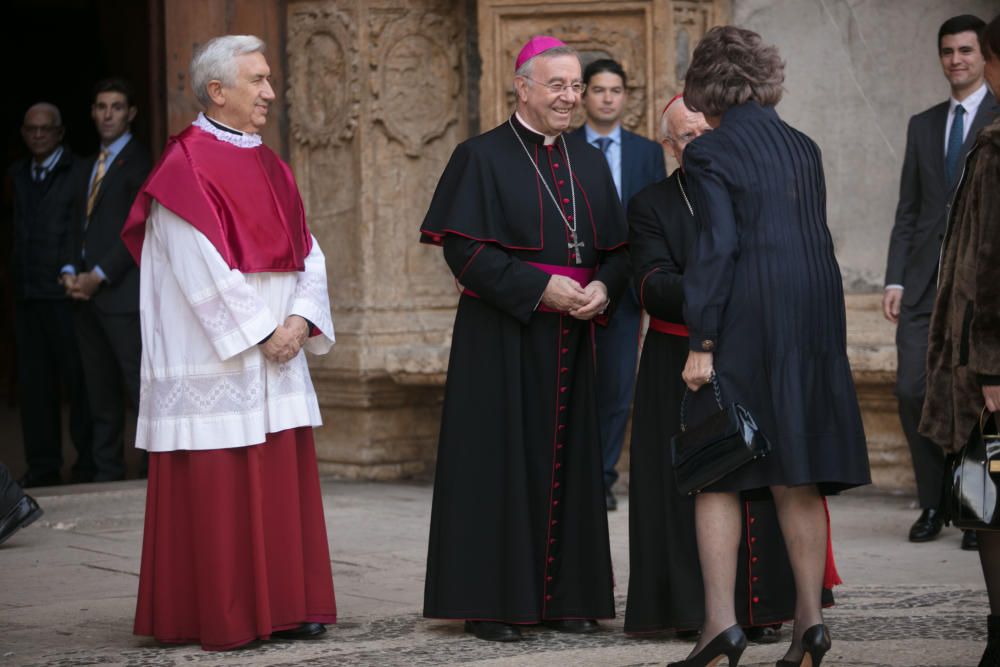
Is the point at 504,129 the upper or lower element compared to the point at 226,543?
upper

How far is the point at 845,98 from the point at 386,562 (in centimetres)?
360

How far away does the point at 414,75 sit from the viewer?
8938mm

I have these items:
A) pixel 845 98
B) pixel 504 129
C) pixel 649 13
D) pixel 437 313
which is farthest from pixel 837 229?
pixel 504 129

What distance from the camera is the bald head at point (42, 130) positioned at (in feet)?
31.6

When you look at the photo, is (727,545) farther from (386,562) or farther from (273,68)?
(273,68)

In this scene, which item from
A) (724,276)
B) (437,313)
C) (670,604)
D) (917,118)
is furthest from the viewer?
(437,313)

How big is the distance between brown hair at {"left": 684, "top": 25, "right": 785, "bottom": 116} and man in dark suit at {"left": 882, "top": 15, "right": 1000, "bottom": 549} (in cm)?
266

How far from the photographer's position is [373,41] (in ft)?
29.0

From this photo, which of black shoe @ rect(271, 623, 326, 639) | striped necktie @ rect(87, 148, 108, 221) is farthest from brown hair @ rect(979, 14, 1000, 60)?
striped necktie @ rect(87, 148, 108, 221)

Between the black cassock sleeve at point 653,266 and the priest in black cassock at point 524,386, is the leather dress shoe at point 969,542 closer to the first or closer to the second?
the priest in black cassock at point 524,386

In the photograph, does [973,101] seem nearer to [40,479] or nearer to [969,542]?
[969,542]

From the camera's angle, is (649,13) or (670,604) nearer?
(670,604)

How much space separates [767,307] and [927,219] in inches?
117

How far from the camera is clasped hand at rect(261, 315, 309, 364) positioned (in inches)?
206
